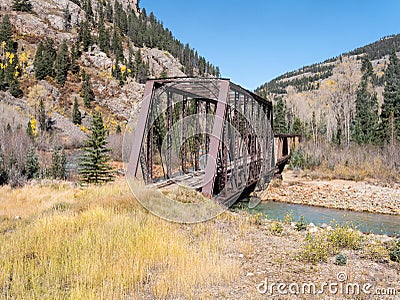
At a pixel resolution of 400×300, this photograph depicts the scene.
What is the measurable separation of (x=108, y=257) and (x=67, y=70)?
244ft

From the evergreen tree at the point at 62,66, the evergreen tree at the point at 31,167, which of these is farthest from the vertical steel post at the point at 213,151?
the evergreen tree at the point at 62,66

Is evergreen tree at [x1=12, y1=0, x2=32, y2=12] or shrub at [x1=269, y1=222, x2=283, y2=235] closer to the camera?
shrub at [x1=269, y1=222, x2=283, y2=235]

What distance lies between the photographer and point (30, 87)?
5950cm

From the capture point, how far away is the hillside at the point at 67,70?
163 feet

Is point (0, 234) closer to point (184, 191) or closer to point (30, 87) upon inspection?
point (184, 191)

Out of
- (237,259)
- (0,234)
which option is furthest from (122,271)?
(0,234)

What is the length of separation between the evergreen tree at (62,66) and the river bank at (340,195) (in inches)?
2185

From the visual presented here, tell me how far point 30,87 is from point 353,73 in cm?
5385

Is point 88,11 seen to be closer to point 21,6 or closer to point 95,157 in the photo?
point 21,6

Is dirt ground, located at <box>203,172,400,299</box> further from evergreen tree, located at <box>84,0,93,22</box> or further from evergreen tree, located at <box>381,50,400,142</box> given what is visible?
evergreen tree, located at <box>84,0,93,22</box>

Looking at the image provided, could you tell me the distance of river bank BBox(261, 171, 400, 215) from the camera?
19438 mm

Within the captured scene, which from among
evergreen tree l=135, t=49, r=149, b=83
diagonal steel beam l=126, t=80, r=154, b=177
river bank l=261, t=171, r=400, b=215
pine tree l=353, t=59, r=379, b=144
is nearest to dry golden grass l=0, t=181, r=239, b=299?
diagonal steel beam l=126, t=80, r=154, b=177

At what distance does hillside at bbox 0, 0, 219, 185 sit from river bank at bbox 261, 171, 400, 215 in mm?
18268

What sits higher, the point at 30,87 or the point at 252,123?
the point at 30,87
